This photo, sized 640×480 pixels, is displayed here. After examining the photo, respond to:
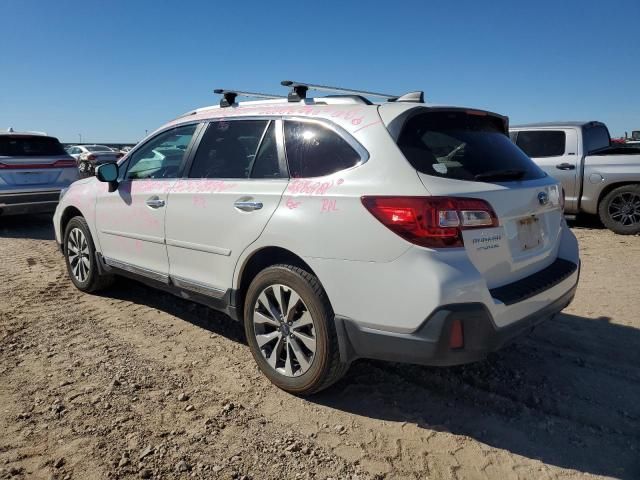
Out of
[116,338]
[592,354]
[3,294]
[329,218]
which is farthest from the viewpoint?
[3,294]

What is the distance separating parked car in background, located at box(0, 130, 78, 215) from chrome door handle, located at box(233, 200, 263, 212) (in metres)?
6.91

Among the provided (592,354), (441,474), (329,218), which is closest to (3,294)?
(329,218)

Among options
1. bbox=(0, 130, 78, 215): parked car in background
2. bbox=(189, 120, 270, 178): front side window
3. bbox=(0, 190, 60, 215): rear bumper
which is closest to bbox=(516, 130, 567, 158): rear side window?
bbox=(189, 120, 270, 178): front side window

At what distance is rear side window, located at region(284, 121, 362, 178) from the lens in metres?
2.86

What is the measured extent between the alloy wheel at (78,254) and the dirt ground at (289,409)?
76 centimetres

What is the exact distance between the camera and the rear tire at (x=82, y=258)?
4.94 metres

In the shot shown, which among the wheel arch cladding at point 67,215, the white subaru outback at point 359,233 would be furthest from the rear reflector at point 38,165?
the white subaru outback at point 359,233

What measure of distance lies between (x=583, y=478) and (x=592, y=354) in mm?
1524

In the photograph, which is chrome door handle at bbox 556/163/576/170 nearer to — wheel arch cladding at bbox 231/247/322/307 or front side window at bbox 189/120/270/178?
front side window at bbox 189/120/270/178

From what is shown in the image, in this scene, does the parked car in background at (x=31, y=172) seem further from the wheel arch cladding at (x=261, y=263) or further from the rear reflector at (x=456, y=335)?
the rear reflector at (x=456, y=335)

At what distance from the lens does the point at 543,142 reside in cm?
891

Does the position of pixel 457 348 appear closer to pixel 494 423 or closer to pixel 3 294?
pixel 494 423

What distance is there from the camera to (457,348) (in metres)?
2.47

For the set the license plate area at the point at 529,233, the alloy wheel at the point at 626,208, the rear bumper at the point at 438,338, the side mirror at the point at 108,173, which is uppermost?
the side mirror at the point at 108,173
